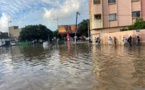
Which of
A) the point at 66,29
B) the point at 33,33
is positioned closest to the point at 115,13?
the point at 66,29

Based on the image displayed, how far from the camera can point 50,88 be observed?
878 cm

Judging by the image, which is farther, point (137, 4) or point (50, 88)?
point (137, 4)

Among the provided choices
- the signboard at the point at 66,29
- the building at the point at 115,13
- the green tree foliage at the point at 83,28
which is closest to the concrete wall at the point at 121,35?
the building at the point at 115,13

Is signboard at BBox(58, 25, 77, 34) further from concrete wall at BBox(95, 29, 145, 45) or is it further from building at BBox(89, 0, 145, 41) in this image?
concrete wall at BBox(95, 29, 145, 45)

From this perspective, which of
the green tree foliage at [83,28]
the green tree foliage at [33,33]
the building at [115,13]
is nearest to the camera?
the building at [115,13]

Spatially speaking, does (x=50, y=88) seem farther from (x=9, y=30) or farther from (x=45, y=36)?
(x=9, y=30)

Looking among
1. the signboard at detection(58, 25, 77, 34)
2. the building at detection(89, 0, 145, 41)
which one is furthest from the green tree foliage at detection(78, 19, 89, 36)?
the building at detection(89, 0, 145, 41)

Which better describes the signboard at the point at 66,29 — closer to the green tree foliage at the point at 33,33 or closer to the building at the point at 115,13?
the green tree foliage at the point at 33,33

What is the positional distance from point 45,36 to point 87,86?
111 metres

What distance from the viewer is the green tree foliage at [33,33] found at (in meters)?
112

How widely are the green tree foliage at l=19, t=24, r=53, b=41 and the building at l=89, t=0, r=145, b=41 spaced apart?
66.4 metres

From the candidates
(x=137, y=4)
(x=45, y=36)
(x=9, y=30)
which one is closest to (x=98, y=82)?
(x=137, y=4)

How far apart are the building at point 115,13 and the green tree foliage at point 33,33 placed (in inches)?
2612

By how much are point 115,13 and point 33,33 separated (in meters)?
69.6
